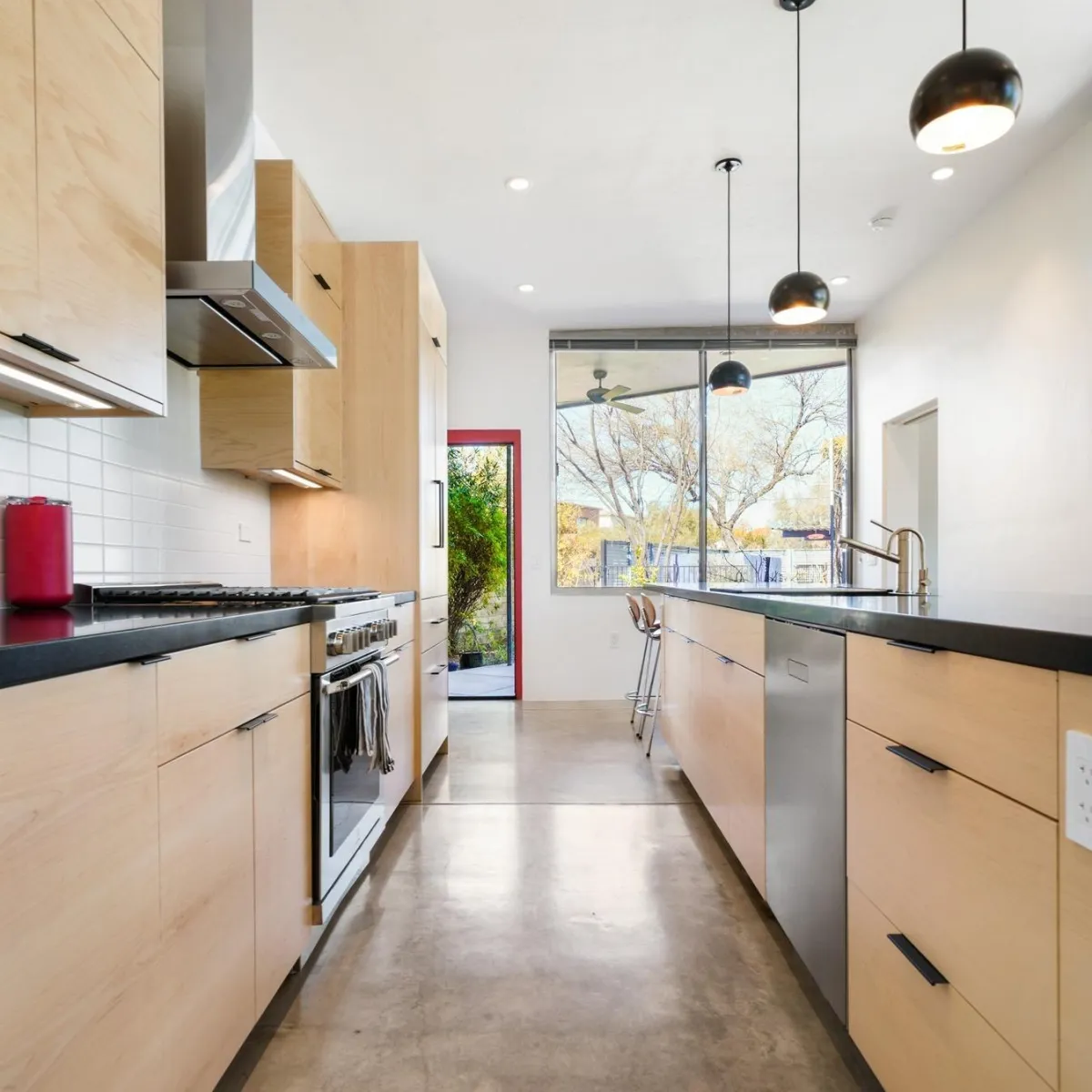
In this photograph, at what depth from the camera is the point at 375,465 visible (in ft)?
10.5

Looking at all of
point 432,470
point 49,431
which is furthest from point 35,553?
point 432,470

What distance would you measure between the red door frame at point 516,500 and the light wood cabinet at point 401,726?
2.33m

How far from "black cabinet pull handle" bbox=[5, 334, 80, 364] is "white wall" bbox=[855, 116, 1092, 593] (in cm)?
368

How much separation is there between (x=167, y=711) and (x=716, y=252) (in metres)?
4.17

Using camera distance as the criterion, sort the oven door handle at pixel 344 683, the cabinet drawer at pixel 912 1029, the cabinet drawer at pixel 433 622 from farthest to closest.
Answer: the cabinet drawer at pixel 433 622
the oven door handle at pixel 344 683
the cabinet drawer at pixel 912 1029

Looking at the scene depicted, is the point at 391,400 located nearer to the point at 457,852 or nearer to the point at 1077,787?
the point at 457,852

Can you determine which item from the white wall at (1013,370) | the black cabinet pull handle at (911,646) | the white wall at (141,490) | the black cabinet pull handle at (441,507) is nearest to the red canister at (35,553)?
the white wall at (141,490)

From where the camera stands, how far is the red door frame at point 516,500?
5.44 meters

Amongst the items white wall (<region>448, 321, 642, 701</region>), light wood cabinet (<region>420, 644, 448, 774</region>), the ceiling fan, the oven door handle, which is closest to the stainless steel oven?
the oven door handle

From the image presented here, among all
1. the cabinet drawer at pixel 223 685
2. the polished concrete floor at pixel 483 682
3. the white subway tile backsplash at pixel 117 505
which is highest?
the white subway tile backsplash at pixel 117 505

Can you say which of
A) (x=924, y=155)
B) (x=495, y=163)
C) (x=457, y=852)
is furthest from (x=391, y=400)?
(x=924, y=155)

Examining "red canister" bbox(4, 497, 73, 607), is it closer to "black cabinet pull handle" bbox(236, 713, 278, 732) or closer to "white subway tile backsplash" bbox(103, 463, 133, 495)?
"white subway tile backsplash" bbox(103, 463, 133, 495)

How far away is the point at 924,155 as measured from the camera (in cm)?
334

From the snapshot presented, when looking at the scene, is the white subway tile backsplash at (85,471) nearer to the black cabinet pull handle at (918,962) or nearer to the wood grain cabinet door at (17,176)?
the wood grain cabinet door at (17,176)
